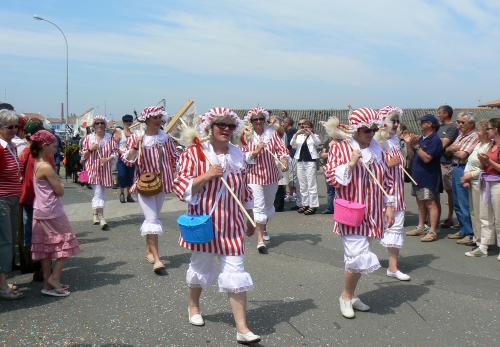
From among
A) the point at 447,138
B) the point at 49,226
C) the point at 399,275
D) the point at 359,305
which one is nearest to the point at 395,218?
the point at 399,275

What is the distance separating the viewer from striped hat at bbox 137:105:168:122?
5942 mm

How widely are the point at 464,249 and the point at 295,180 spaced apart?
15.7 ft

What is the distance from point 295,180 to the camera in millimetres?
11266

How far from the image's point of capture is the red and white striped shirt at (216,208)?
12.9 ft

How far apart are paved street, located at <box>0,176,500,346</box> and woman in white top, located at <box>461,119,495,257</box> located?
27cm

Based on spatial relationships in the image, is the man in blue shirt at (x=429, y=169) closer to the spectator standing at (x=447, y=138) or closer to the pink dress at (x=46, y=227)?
the spectator standing at (x=447, y=138)

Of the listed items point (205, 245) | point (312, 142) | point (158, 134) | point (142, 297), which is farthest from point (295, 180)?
point (205, 245)

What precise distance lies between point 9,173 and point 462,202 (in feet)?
20.8

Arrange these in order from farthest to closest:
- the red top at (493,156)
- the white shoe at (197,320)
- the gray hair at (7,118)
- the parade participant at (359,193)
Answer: the red top at (493,156)
the gray hair at (7,118)
the parade participant at (359,193)
the white shoe at (197,320)

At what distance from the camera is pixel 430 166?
7621 mm

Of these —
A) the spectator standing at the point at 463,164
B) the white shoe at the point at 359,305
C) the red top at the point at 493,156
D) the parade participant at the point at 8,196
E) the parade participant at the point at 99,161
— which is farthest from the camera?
the parade participant at the point at 99,161

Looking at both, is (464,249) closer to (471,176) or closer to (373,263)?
(471,176)

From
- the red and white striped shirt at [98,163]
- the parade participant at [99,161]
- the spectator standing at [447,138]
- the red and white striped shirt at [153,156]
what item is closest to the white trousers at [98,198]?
the parade participant at [99,161]

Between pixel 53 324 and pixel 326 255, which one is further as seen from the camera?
pixel 326 255
